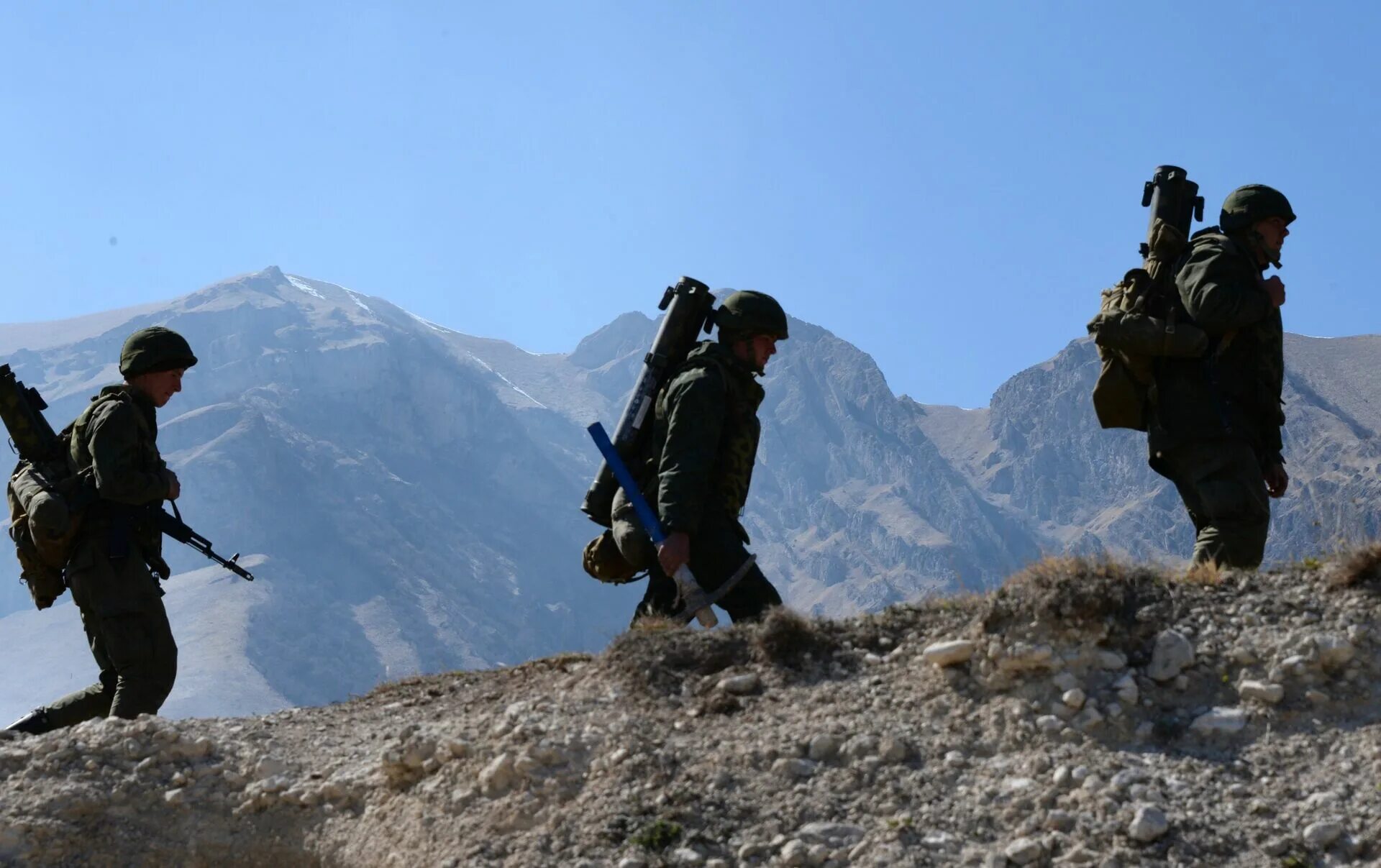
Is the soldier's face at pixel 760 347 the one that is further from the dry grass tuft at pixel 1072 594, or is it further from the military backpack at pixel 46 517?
the military backpack at pixel 46 517

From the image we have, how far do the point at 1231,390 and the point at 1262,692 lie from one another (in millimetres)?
2822

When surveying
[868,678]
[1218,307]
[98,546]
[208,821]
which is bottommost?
[208,821]

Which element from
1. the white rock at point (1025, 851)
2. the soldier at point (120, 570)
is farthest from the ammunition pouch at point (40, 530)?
the white rock at point (1025, 851)

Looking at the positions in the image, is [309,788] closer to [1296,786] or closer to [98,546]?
[98,546]

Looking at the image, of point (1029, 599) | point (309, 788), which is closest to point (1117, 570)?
point (1029, 599)

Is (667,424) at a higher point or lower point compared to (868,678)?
higher

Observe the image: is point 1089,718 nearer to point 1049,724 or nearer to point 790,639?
point 1049,724

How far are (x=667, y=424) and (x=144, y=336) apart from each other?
350 cm

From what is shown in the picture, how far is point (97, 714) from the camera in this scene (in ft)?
31.7

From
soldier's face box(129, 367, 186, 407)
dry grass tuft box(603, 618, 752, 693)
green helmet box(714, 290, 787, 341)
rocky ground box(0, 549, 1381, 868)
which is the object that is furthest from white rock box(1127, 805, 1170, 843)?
soldier's face box(129, 367, 186, 407)

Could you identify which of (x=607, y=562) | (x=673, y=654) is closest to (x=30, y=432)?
(x=607, y=562)

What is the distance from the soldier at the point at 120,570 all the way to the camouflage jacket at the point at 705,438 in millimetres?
3010

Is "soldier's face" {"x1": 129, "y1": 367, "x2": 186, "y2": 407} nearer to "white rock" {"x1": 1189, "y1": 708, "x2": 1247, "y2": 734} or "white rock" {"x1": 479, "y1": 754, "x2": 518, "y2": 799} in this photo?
"white rock" {"x1": 479, "y1": 754, "x2": 518, "y2": 799}

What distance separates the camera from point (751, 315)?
1002cm
